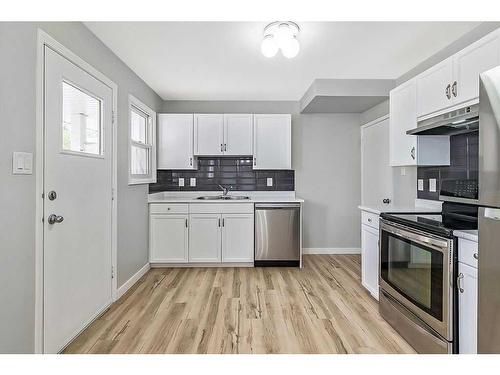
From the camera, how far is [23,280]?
5.21 ft

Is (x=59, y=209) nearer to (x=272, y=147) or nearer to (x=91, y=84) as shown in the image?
(x=91, y=84)

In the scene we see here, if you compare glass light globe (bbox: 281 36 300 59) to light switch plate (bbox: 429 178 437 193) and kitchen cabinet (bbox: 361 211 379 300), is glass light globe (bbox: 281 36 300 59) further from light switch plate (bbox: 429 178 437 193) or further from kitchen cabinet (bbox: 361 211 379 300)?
light switch plate (bbox: 429 178 437 193)

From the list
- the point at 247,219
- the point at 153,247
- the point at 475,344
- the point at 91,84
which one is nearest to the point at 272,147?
the point at 247,219

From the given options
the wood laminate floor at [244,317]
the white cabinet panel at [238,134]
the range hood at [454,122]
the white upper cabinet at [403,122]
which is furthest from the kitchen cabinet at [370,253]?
the white cabinet panel at [238,134]

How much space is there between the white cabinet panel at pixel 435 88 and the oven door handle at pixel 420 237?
965mm

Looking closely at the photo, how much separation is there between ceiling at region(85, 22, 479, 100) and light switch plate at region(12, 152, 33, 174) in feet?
3.97

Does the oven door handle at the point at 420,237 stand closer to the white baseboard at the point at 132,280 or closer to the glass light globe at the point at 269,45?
the glass light globe at the point at 269,45

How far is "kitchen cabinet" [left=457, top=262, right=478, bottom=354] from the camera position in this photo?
1.52m

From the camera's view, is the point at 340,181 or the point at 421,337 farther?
the point at 340,181

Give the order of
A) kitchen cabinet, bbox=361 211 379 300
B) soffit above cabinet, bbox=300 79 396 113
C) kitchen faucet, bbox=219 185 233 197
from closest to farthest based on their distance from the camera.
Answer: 1. kitchen cabinet, bbox=361 211 379 300
2. soffit above cabinet, bbox=300 79 396 113
3. kitchen faucet, bbox=219 185 233 197

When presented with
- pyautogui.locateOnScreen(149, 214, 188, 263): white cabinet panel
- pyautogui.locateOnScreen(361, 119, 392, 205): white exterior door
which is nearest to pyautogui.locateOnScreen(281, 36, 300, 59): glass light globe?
pyautogui.locateOnScreen(361, 119, 392, 205): white exterior door

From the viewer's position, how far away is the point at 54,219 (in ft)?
6.04

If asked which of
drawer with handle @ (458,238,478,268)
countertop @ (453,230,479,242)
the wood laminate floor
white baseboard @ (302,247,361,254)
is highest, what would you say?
countertop @ (453,230,479,242)

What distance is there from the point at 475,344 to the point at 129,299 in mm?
2641
